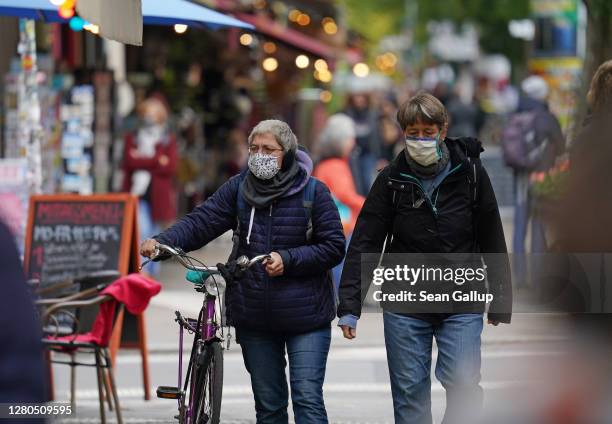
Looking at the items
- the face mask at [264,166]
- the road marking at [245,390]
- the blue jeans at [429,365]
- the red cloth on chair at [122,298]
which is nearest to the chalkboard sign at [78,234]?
the road marking at [245,390]

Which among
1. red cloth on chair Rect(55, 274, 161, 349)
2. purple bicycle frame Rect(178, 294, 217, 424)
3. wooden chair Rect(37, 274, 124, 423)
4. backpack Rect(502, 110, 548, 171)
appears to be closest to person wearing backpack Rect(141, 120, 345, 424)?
purple bicycle frame Rect(178, 294, 217, 424)

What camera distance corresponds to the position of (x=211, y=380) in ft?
22.5

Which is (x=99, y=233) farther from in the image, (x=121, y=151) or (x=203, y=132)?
(x=203, y=132)

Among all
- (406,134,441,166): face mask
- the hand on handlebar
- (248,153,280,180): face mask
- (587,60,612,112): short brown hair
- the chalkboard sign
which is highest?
(587,60,612,112): short brown hair

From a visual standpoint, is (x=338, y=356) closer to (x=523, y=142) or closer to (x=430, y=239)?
(x=523, y=142)

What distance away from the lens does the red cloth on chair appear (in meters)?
8.41

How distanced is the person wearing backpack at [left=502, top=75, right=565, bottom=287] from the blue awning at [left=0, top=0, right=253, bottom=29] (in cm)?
471

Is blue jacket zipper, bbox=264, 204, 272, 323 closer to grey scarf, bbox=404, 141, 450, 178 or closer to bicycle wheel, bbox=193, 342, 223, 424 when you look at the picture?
bicycle wheel, bbox=193, 342, 223, 424

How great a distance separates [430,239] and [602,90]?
1126 millimetres

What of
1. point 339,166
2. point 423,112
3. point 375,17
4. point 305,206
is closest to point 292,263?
point 305,206

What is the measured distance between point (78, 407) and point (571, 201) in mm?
4749

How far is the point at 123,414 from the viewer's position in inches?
371

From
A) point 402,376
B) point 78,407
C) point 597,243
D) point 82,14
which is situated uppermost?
point 82,14

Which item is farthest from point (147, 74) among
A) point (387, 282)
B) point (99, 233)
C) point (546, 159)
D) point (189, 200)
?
point (387, 282)
